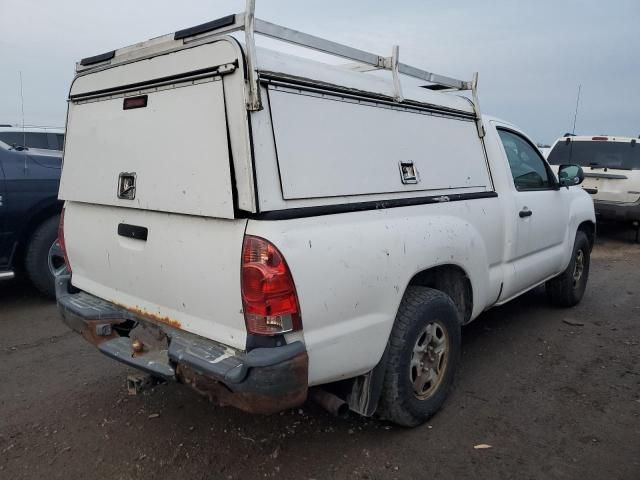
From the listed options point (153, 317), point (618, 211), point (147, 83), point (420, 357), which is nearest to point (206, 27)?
point (147, 83)

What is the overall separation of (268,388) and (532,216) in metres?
2.84

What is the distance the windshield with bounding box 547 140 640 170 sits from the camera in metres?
9.01

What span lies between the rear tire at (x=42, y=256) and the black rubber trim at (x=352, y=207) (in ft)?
12.5

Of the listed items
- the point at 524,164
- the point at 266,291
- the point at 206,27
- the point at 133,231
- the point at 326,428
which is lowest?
the point at 326,428

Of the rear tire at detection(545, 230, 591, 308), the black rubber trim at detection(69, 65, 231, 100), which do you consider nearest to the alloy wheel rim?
the black rubber trim at detection(69, 65, 231, 100)

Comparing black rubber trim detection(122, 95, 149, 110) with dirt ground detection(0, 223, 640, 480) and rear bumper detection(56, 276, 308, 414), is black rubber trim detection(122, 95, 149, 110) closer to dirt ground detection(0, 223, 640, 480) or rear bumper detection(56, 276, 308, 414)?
rear bumper detection(56, 276, 308, 414)

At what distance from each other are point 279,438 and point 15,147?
445cm

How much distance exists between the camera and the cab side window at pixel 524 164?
409 cm

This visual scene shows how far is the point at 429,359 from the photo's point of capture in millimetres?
3086

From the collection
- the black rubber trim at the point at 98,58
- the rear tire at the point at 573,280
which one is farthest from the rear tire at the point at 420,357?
the rear tire at the point at 573,280

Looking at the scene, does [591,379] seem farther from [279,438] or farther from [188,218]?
[188,218]

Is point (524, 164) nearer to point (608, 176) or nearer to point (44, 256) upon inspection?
point (44, 256)

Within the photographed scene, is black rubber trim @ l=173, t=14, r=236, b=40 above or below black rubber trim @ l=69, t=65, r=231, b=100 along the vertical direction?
above

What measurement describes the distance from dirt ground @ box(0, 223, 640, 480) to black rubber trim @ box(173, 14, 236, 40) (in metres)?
2.15
